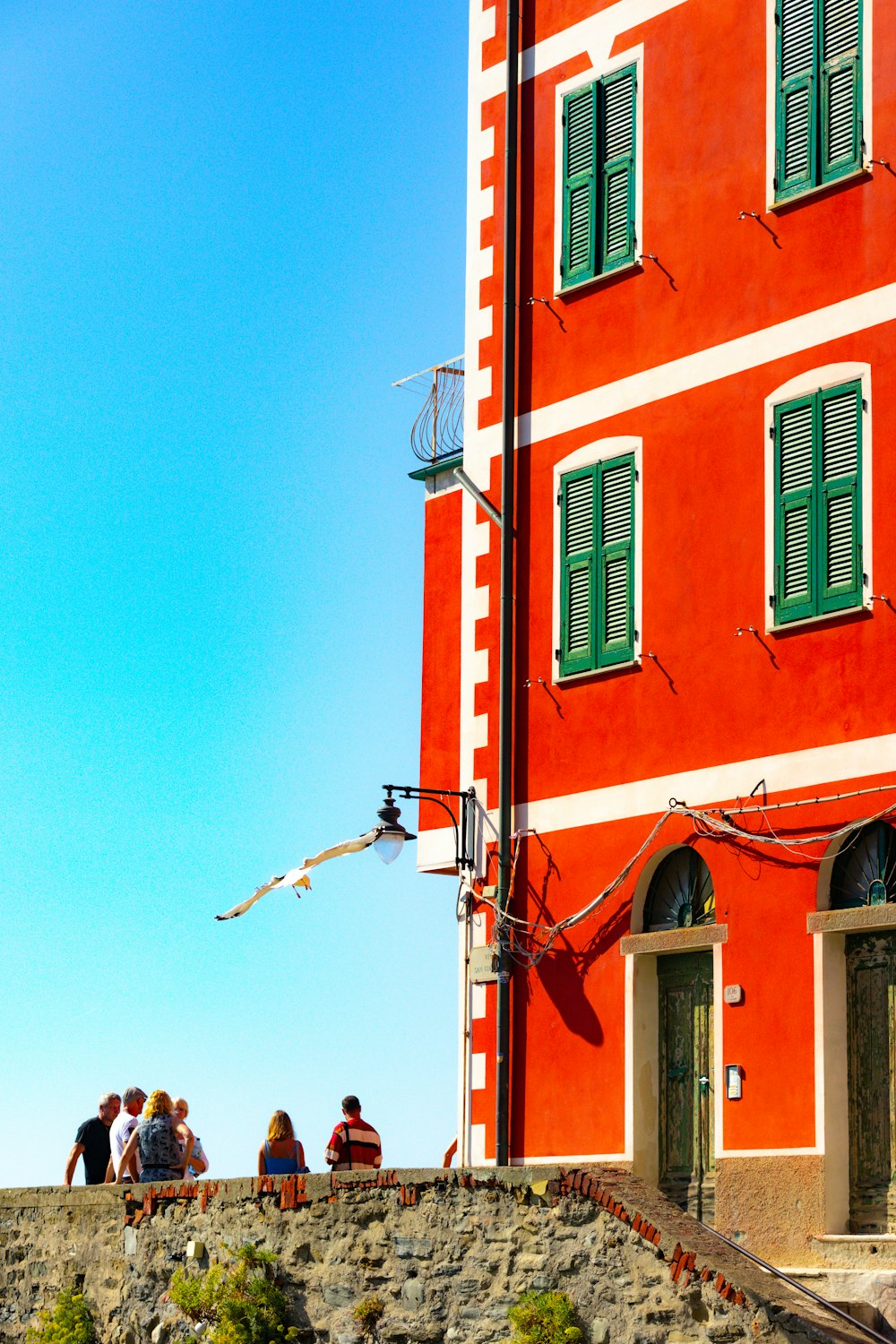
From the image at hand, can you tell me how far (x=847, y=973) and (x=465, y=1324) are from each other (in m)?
3.70

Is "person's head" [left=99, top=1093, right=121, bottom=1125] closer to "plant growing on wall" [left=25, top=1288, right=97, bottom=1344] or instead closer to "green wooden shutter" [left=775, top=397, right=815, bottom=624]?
"plant growing on wall" [left=25, top=1288, right=97, bottom=1344]

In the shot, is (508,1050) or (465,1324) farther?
(508,1050)

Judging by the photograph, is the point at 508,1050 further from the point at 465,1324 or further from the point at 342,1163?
the point at 465,1324

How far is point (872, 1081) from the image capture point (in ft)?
49.0

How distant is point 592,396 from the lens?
1819 cm

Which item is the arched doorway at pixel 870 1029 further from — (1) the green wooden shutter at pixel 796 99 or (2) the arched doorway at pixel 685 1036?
(1) the green wooden shutter at pixel 796 99

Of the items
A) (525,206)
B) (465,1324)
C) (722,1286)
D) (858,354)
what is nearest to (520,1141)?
(465,1324)

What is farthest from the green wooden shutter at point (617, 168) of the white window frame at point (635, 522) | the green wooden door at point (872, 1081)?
the green wooden door at point (872, 1081)

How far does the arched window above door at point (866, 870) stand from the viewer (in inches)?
592

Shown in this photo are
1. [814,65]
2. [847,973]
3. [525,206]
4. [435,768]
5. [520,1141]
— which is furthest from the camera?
[435,768]

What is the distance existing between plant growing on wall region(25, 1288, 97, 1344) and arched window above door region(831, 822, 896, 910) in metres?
6.88

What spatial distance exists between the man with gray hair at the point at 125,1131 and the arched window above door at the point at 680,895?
4669 mm

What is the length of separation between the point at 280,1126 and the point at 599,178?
8414 millimetres

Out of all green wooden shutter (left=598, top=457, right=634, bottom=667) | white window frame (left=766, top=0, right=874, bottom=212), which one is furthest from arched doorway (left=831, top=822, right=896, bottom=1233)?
white window frame (left=766, top=0, right=874, bottom=212)
